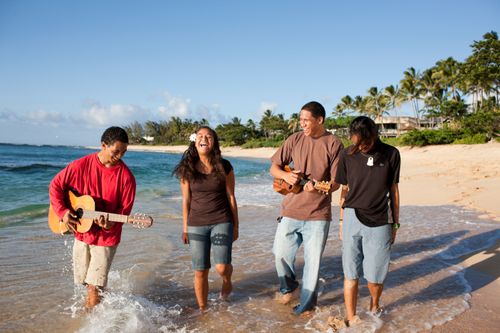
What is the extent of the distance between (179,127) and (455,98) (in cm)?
8115

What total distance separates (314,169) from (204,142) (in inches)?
44.7

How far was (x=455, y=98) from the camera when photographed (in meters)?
51.5

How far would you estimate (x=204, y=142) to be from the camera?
3797mm

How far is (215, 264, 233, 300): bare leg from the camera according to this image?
3.97 meters

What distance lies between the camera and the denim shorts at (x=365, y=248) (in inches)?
136

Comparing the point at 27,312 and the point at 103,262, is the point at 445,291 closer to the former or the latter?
the point at 103,262

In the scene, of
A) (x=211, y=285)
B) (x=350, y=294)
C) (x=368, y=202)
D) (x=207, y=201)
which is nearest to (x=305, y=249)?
(x=350, y=294)

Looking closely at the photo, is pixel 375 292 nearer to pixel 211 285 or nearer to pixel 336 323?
pixel 336 323

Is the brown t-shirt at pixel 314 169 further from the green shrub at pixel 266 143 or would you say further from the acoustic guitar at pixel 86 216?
the green shrub at pixel 266 143

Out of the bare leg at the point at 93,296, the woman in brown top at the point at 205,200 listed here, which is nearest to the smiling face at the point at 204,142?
the woman in brown top at the point at 205,200

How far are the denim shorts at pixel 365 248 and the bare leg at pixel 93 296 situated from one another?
227 centimetres

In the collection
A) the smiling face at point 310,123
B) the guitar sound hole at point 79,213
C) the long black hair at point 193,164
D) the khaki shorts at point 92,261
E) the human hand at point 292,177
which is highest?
the smiling face at point 310,123

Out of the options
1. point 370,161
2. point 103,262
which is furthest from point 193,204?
point 370,161

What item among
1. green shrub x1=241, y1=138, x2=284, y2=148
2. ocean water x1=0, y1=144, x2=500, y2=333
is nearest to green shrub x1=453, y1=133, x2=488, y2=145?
ocean water x1=0, y1=144, x2=500, y2=333
